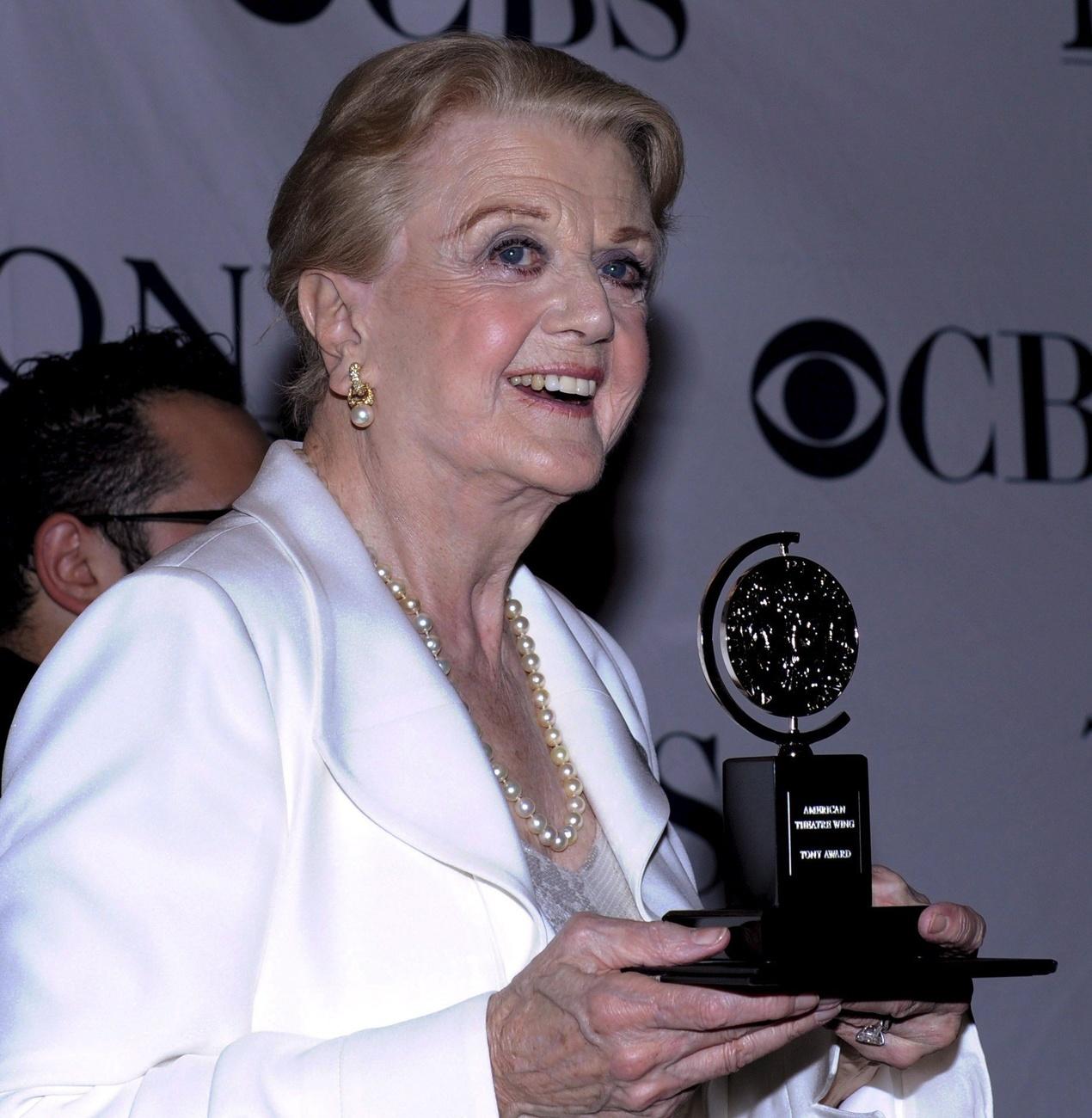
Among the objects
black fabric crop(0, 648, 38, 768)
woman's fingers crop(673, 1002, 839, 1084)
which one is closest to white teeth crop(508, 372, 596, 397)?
woman's fingers crop(673, 1002, 839, 1084)

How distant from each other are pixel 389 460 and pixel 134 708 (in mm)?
472

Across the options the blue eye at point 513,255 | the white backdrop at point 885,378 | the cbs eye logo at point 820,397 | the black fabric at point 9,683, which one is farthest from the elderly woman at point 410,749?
the cbs eye logo at point 820,397

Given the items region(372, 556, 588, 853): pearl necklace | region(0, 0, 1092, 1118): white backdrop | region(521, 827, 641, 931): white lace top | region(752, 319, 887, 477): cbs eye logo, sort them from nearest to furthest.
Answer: region(521, 827, 641, 931): white lace top → region(372, 556, 588, 853): pearl necklace → region(0, 0, 1092, 1118): white backdrop → region(752, 319, 887, 477): cbs eye logo

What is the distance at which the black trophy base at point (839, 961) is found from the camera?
1.31 m

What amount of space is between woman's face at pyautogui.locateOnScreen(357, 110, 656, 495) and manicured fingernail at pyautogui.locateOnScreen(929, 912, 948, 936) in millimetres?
563

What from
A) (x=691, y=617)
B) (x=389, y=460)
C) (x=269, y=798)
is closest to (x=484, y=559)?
(x=389, y=460)

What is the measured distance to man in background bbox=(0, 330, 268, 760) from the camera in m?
A: 2.53

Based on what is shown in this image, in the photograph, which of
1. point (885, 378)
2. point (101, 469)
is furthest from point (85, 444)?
point (885, 378)

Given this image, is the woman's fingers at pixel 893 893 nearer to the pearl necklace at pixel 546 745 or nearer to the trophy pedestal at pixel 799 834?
the trophy pedestal at pixel 799 834

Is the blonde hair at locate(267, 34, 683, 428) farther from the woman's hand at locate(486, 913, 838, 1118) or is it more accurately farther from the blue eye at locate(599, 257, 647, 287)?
the woman's hand at locate(486, 913, 838, 1118)

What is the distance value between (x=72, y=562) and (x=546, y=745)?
964mm

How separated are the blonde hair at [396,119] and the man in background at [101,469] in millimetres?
747

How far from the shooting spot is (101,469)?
2.58 metres

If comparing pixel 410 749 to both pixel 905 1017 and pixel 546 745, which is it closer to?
pixel 546 745
